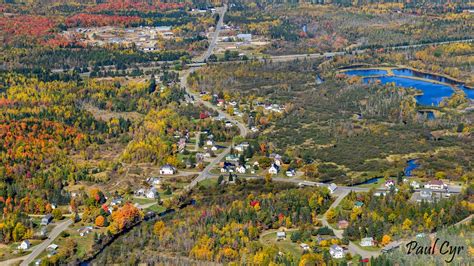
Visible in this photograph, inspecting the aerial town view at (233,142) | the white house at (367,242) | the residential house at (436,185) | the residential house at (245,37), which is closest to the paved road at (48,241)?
the aerial town view at (233,142)

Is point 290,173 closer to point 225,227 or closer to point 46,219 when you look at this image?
point 225,227

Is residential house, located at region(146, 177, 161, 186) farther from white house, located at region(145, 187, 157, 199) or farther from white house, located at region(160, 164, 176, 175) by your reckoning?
white house, located at region(145, 187, 157, 199)

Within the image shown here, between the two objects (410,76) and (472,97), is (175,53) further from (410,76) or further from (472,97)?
(472,97)

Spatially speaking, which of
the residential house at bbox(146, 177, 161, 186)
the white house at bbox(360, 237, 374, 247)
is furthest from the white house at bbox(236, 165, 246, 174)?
the white house at bbox(360, 237, 374, 247)

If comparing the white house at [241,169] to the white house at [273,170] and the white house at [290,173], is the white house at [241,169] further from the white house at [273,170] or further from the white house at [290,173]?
the white house at [290,173]

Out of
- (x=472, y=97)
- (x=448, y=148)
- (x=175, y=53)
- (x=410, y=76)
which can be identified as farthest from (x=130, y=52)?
(x=448, y=148)
